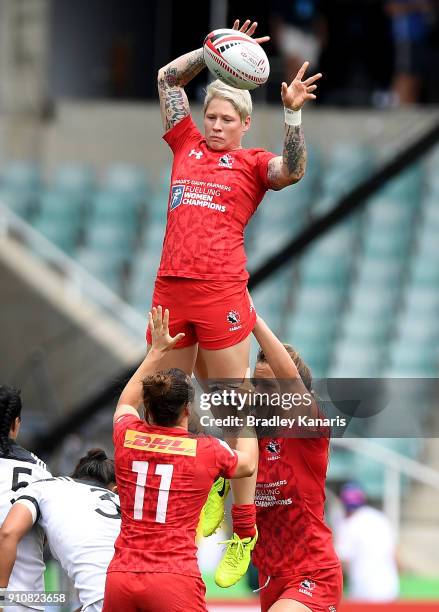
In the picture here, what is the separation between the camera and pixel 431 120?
13977 millimetres

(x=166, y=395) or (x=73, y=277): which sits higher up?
(x=73, y=277)

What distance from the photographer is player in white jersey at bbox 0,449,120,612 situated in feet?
18.6

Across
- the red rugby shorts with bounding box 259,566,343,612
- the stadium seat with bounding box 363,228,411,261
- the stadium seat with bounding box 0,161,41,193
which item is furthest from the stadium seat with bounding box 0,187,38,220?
the red rugby shorts with bounding box 259,566,343,612

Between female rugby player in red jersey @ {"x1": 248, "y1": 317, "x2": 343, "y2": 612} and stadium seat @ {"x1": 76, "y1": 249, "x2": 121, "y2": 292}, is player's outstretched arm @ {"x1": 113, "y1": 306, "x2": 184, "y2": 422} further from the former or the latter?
stadium seat @ {"x1": 76, "y1": 249, "x2": 121, "y2": 292}

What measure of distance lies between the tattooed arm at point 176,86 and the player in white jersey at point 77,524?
1.61 m

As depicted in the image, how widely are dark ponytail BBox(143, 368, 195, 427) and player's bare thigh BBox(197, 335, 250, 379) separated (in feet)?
2.25

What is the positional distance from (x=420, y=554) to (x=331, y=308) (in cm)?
311

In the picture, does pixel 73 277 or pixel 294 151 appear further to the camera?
pixel 73 277

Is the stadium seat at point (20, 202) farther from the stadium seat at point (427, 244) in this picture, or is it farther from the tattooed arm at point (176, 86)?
the tattooed arm at point (176, 86)

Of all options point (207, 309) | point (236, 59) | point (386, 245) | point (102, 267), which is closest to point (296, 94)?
point (236, 59)

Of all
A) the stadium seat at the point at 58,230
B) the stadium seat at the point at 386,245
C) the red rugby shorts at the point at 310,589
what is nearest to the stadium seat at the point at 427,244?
the stadium seat at the point at 386,245

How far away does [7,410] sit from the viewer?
5887 millimetres

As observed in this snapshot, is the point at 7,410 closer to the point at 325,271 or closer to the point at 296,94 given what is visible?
the point at 296,94

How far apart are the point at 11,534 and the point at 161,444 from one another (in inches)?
27.4
